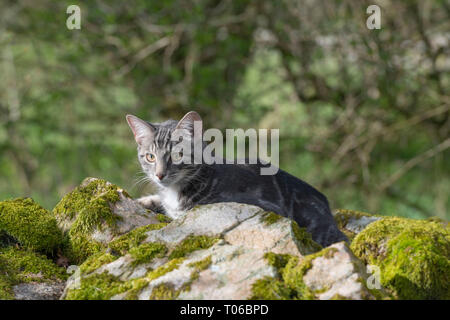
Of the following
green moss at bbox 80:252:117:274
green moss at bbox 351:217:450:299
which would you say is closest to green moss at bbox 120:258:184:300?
green moss at bbox 80:252:117:274

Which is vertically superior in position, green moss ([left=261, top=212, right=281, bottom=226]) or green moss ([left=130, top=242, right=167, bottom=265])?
green moss ([left=261, top=212, right=281, bottom=226])

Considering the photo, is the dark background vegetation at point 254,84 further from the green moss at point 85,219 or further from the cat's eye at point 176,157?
the green moss at point 85,219

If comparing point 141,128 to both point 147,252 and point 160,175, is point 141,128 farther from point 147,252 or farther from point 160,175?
point 147,252

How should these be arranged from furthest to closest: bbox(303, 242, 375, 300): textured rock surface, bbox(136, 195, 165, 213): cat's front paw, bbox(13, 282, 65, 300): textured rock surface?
1. bbox(136, 195, 165, 213): cat's front paw
2. bbox(13, 282, 65, 300): textured rock surface
3. bbox(303, 242, 375, 300): textured rock surface

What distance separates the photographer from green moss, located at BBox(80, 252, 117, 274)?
8.81 ft

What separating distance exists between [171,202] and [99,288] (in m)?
1.37

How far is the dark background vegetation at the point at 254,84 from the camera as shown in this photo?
23.0 feet

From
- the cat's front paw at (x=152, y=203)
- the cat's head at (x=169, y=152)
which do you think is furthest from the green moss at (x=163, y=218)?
the cat's front paw at (x=152, y=203)

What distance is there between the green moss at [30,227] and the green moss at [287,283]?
1.44 m

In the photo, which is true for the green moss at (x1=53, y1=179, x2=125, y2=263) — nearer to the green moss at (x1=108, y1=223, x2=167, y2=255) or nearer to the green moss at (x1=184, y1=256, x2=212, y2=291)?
the green moss at (x1=108, y1=223, x2=167, y2=255)

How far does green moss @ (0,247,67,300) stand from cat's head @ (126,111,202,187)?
100 centimetres

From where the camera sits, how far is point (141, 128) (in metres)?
3.87

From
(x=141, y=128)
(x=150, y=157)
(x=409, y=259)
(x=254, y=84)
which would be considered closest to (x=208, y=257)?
(x=409, y=259)

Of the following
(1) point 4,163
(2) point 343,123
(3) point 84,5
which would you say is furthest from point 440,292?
(1) point 4,163
